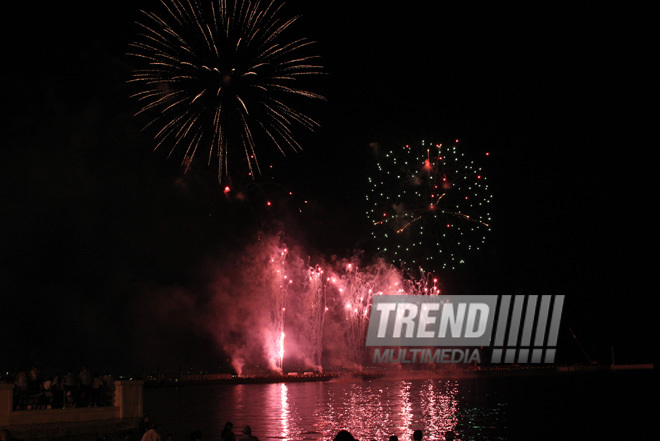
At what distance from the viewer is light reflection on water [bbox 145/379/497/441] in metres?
24.1

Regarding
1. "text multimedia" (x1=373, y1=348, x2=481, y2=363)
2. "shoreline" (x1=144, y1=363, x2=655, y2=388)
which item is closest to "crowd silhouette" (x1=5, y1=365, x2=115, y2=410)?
"shoreline" (x1=144, y1=363, x2=655, y2=388)

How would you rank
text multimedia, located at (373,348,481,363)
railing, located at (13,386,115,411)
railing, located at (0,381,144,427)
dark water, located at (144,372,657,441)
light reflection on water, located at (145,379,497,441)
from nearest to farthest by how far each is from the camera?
railing, located at (0,381,144,427)
railing, located at (13,386,115,411)
light reflection on water, located at (145,379,497,441)
dark water, located at (144,372,657,441)
text multimedia, located at (373,348,481,363)

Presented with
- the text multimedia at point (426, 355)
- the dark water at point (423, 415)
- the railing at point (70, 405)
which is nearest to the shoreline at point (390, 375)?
the text multimedia at point (426, 355)

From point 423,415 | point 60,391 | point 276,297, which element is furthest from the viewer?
point 276,297

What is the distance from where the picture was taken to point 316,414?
3028cm

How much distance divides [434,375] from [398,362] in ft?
34.5

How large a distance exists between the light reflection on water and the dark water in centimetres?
3

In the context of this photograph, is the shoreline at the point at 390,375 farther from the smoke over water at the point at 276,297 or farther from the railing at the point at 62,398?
the railing at the point at 62,398

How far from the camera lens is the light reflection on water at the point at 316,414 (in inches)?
950

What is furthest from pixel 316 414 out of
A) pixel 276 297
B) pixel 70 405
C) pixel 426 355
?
pixel 426 355

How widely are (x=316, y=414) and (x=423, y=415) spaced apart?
441 centimetres

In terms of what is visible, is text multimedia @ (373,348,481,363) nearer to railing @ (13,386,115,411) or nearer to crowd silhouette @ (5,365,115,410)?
crowd silhouette @ (5,365,115,410)

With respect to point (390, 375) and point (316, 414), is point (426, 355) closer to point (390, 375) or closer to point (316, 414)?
point (390, 375)

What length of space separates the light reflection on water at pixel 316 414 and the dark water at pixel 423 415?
0.03 m
